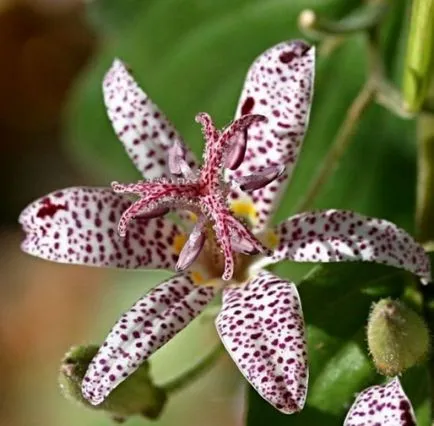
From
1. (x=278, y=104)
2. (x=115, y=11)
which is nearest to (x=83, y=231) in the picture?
(x=278, y=104)

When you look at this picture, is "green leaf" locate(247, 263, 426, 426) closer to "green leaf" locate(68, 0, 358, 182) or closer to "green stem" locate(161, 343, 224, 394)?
"green stem" locate(161, 343, 224, 394)

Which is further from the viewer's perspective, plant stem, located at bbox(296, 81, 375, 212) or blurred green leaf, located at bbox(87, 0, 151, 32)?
blurred green leaf, located at bbox(87, 0, 151, 32)

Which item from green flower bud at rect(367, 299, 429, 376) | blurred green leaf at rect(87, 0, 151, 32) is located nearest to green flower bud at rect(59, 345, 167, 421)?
green flower bud at rect(367, 299, 429, 376)

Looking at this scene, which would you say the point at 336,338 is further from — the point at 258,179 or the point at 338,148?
the point at 338,148

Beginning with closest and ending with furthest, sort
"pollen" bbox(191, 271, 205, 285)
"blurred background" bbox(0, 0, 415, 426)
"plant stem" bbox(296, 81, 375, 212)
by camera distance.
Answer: "pollen" bbox(191, 271, 205, 285) < "plant stem" bbox(296, 81, 375, 212) < "blurred background" bbox(0, 0, 415, 426)

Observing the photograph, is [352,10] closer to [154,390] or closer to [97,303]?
[154,390]

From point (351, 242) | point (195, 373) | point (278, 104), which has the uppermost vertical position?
point (278, 104)
